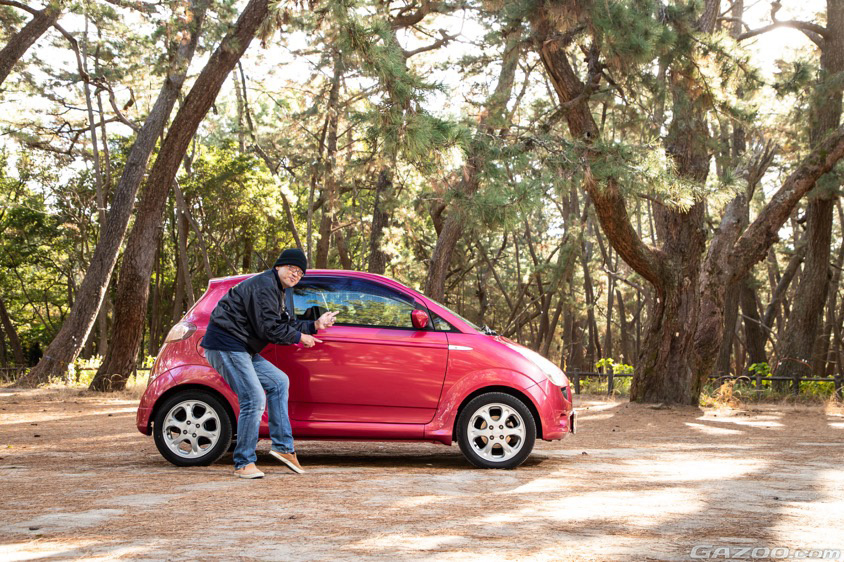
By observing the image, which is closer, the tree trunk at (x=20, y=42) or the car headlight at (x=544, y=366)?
the car headlight at (x=544, y=366)

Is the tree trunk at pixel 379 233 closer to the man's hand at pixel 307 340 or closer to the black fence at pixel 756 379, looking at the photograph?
the black fence at pixel 756 379

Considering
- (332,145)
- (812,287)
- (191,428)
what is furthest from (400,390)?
(812,287)

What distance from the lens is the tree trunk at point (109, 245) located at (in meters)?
20.0

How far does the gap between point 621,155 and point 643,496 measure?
6.30m

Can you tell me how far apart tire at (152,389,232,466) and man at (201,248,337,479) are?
0.58 metres

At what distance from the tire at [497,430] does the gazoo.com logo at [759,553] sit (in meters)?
3.41

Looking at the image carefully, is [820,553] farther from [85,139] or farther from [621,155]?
[85,139]

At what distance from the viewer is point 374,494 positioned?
6617mm

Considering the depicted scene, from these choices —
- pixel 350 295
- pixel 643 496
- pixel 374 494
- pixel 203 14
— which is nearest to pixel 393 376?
pixel 350 295

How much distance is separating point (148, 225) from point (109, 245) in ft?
6.85

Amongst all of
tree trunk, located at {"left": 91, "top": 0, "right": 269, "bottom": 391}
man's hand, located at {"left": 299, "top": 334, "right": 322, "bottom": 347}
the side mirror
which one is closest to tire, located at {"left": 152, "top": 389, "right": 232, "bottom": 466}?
man's hand, located at {"left": 299, "top": 334, "right": 322, "bottom": 347}

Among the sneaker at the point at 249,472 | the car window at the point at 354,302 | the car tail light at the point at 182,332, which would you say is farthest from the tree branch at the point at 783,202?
the sneaker at the point at 249,472

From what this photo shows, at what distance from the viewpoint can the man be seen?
24.5ft

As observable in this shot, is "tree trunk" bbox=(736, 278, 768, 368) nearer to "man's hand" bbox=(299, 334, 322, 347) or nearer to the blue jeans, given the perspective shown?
"man's hand" bbox=(299, 334, 322, 347)
